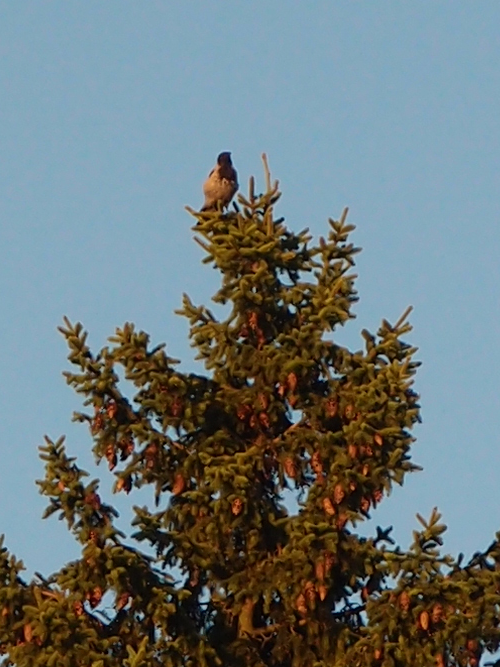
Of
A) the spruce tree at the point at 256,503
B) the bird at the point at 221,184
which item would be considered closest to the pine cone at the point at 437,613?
the spruce tree at the point at 256,503

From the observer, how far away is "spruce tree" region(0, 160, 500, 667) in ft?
39.0

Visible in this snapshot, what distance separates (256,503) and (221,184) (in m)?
4.65

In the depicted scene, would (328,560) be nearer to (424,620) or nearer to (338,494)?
(338,494)

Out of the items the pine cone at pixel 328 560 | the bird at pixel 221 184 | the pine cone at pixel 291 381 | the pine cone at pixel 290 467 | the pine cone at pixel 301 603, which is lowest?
the pine cone at pixel 301 603

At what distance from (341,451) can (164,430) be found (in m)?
1.33

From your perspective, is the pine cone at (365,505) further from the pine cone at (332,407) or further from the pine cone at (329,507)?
the pine cone at (332,407)

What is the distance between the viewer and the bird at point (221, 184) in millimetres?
16359

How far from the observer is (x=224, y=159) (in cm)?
1723

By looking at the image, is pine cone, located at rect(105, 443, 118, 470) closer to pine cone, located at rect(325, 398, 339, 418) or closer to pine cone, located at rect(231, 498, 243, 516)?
pine cone, located at rect(231, 498, 243, 516)

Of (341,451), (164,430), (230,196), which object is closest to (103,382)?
(164,430)

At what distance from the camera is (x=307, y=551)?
40.1ft

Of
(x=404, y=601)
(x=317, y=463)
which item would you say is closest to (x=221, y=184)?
(x=317, y=463)

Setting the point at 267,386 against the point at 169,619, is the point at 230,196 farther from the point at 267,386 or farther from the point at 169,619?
the point at 169,619

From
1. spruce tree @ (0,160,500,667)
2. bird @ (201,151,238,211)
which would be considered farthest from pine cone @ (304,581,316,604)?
bird @ (201,151,238,211)
